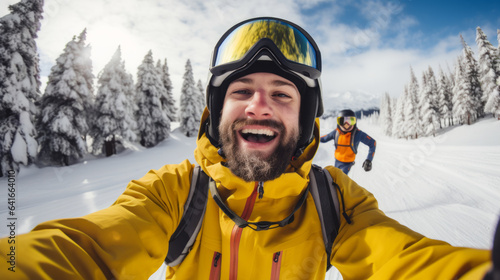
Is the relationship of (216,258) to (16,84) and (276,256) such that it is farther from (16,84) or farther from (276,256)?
(16,84)

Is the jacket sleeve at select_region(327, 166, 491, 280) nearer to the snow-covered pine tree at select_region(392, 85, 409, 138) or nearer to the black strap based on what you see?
the black strap

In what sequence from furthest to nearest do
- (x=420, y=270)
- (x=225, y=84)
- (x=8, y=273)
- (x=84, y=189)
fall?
(x=84, y=189), (x=225, y=84), (x=420, y=270), (x=8, y=273)

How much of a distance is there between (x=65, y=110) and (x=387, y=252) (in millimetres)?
22999

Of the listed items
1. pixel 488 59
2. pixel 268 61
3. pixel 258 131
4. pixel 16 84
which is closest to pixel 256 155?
pixel 258 131

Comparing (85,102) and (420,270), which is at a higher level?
(85,102)

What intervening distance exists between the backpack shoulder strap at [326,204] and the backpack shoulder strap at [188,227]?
980mm

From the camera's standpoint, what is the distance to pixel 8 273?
77 cm

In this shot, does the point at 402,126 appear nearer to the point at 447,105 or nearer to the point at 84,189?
the point at 447,105

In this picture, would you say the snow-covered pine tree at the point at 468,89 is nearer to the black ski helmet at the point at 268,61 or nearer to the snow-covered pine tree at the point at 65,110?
the black ski helmet at the point at 268,61

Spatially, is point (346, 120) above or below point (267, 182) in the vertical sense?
above

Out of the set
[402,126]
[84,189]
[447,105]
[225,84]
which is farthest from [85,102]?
[447,105]

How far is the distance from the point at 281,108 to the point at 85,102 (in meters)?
24.2

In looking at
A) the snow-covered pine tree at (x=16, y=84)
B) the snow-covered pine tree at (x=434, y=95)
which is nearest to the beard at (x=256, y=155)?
the snow-covered pine tree at (x=16, y=84)

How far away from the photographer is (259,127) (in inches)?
72.9
